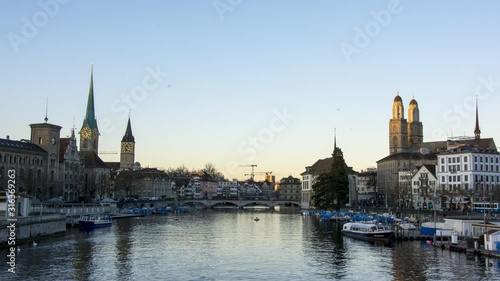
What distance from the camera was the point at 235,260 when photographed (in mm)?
49844

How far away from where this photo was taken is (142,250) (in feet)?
186

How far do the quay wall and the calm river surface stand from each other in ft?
5.49

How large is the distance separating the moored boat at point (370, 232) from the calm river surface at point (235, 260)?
1670mm

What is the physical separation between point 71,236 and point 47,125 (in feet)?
193

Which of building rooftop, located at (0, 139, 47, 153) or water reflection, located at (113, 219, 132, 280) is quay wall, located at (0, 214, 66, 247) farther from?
building rooftop, located at (0, 139, 47, 153)

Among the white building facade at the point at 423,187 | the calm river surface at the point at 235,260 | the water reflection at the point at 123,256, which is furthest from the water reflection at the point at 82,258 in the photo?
the white building facade at the point at 423,187

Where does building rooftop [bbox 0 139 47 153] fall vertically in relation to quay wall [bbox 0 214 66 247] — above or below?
above

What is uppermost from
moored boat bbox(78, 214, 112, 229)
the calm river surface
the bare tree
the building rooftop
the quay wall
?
the building rooftop

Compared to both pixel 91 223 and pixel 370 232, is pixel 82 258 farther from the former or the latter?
pixel 370 232

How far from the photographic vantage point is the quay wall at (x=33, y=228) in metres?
52.4

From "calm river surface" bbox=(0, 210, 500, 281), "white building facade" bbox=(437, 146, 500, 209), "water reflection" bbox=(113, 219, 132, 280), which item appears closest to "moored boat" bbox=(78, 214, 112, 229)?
"water reflection" bbox=(113, 219, 132, 280)

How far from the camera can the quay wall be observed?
172 ft

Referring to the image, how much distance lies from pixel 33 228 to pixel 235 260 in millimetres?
25503

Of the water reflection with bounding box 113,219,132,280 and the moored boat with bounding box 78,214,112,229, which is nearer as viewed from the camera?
the water reflection with bounding box 113,219,132,280
